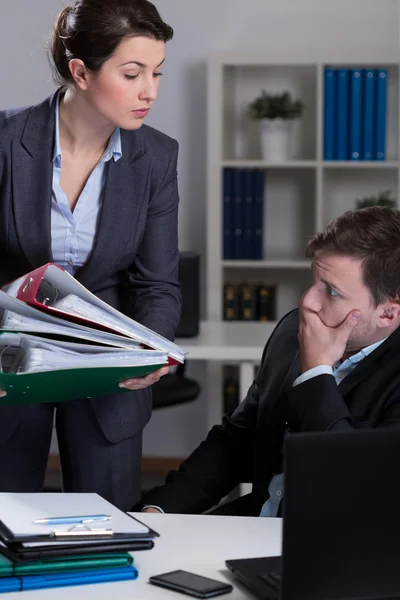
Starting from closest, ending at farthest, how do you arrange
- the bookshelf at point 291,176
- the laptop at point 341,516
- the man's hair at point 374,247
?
1. the laptop at point 341,516
2. the man's hair at point 374,247
3. the bookshelf at point 291,176

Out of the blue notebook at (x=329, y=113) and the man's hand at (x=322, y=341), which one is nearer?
the man's hand at (x=322, y=341)

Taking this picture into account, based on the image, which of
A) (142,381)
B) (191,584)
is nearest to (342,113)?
(142,381)

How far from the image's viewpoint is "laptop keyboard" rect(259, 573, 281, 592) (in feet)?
3.57

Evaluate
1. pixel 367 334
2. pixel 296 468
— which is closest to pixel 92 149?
pixel 367 334

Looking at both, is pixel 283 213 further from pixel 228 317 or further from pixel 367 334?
pixel 367 334

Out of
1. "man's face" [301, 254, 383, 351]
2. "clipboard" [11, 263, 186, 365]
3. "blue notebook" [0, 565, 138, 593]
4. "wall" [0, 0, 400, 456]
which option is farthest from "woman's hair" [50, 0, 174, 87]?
"wall" [0, 0, 400, 456]

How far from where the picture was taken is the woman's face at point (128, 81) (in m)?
1.66

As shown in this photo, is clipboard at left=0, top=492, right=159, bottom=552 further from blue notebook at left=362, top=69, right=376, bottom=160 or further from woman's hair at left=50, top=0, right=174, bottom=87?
blue notebook at left=362, top=69, right=376, bottom=160

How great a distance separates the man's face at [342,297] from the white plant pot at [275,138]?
266 centimetres

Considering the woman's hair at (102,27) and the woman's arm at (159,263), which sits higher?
the woman's hair at (102,27)

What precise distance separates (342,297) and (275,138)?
2735mm

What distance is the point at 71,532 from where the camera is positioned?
1.12 m

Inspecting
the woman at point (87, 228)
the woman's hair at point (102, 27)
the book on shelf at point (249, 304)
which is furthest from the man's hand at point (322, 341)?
the book on shelf at point (249, 304)

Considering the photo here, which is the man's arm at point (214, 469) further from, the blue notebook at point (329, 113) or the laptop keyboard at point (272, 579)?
the blue notebook at point (329, 113)
